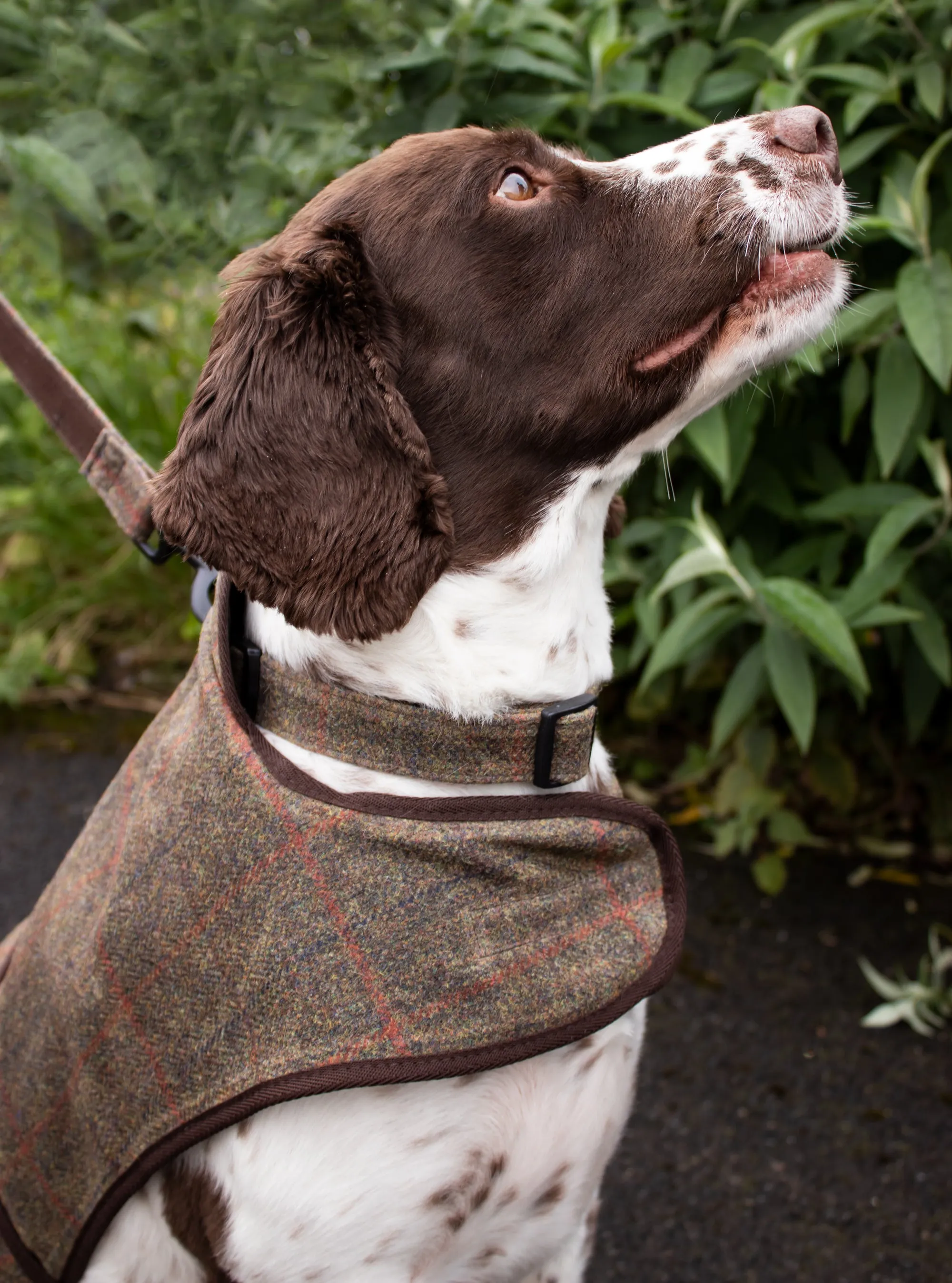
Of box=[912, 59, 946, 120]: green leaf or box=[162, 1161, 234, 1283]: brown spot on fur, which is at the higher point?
box=[912, 59, 946, 120]: green leaf

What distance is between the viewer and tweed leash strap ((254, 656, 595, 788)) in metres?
1.43

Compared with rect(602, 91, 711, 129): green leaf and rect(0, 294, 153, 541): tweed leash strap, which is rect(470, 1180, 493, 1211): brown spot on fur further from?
rect(602, 91, 711, 129): green leaf

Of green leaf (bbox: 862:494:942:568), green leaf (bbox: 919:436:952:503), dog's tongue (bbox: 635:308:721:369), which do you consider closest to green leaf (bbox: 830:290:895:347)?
green leaf (bbox: 919:436:952:503)

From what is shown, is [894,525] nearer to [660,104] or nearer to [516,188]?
[660,104]

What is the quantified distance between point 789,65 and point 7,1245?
242 centimetres

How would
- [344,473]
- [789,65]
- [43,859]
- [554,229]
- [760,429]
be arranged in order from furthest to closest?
1. [43,859]
2. [760,429]
3. [789,65]
4. [554,229]
5. [344,473]

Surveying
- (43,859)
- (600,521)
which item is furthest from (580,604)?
(43,859)

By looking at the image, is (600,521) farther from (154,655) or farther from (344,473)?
(154,655)

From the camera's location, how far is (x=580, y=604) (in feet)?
5.26

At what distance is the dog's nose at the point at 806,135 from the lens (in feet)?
5.15

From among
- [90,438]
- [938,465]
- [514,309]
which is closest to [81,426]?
[90,438]

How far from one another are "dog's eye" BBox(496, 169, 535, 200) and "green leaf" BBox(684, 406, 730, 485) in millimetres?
882

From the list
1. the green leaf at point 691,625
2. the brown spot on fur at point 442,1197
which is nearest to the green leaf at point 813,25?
the green leaf at point 691,625

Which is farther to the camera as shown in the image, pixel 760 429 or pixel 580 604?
pixel 760 429
